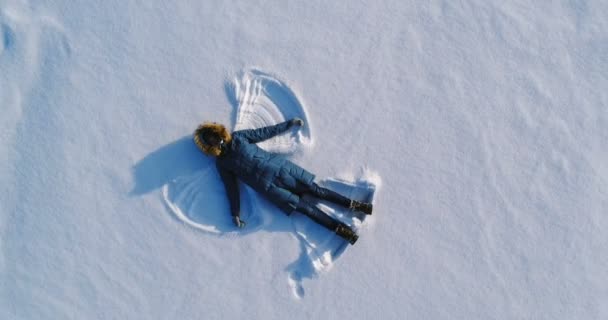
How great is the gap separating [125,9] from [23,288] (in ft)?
8.25

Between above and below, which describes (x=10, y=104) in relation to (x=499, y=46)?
below

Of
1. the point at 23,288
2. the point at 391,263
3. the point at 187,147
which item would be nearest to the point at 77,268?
the point at 23,288

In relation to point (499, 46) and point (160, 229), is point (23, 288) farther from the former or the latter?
point (499, 46)

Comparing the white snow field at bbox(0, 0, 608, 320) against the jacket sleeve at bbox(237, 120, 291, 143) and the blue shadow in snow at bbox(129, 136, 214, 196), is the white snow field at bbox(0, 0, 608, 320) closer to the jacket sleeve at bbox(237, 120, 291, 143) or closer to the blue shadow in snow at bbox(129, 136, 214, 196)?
the blue shadow in snow at bbox(129, 136, 214, 196)

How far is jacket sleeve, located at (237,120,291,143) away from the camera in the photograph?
329 cm

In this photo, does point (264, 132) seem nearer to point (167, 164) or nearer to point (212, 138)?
Answer: point (212, 138)

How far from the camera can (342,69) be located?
11.9 ft

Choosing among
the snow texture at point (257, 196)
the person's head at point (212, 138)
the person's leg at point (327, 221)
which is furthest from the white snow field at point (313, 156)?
the person's head at point (212, 138)

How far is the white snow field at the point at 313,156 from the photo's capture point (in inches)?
140

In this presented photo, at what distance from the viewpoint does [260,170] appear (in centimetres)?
323

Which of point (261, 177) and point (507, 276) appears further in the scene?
point (507, 276)

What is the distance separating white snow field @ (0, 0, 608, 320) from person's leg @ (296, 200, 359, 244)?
5.4 inches

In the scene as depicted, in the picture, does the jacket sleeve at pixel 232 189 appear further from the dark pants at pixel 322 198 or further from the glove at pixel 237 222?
the dark pants at pixel 322 198

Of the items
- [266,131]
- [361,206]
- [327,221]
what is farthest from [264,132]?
[361,206]
